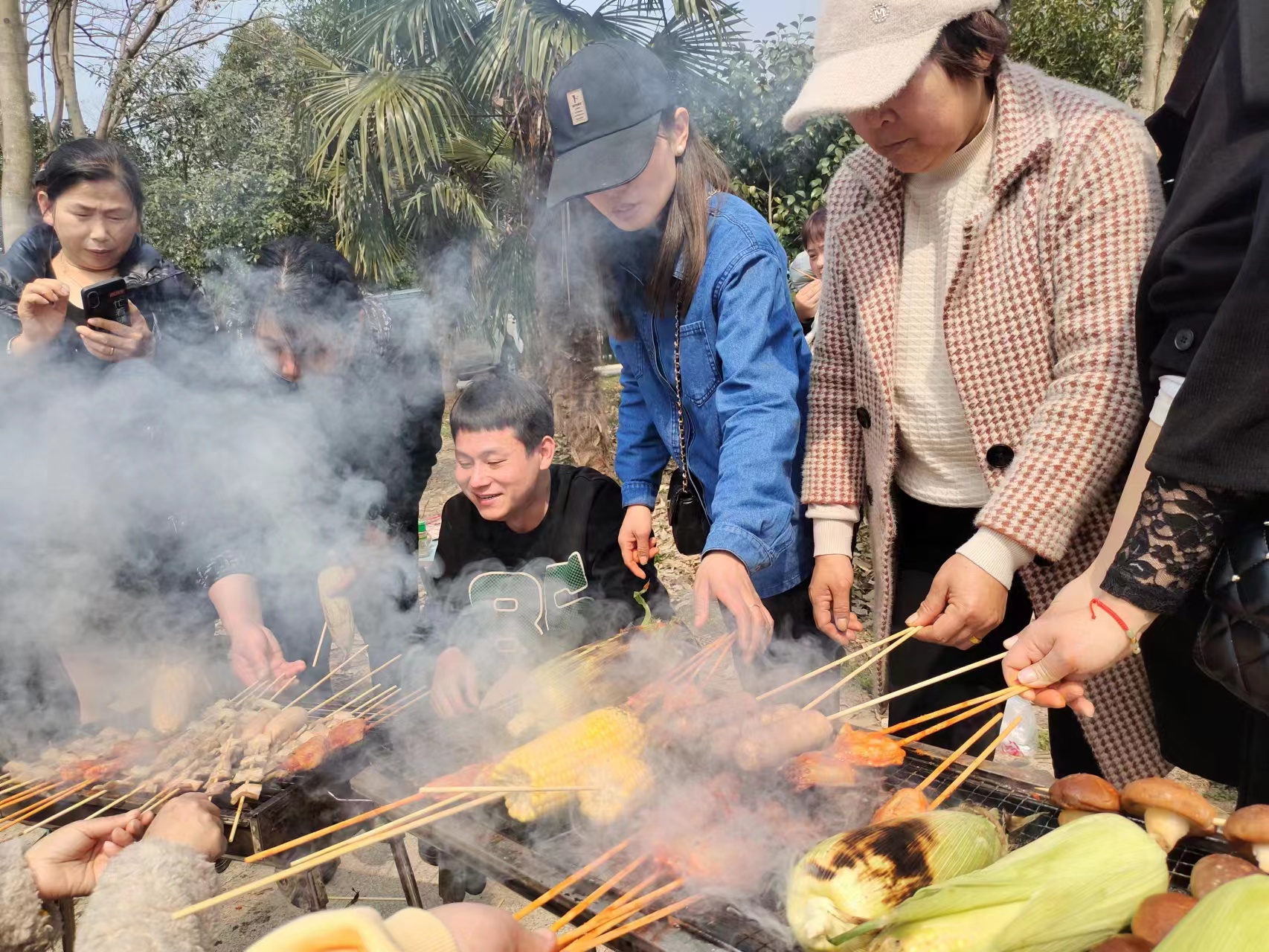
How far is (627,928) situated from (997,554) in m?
1.27

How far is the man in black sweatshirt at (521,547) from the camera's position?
12.1 feet

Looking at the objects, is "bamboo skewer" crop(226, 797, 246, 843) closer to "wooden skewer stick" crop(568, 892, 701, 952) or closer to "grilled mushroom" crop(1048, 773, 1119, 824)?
"wooden skewer stick" crop(568, 892, 701, 952)

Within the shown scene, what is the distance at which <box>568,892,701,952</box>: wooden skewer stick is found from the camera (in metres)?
1.68

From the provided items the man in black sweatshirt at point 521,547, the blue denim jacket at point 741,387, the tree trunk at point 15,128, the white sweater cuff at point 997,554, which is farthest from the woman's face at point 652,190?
the tree trunk at point 15,128

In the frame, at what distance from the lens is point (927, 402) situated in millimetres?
2609

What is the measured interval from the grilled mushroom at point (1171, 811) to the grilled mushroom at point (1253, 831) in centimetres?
7

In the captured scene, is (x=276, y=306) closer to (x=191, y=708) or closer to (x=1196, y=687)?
(x=191, y=708)

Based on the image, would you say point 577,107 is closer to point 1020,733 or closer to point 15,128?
point 1020,733

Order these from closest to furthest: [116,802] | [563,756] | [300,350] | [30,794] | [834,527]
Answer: [563,756] → [116,802] → [30,794] → [834,527] → [300,350]

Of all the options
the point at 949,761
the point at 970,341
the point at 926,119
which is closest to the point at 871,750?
the point at 949,761

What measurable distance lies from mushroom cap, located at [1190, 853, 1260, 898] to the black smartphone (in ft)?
13.2

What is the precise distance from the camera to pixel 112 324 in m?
3.54

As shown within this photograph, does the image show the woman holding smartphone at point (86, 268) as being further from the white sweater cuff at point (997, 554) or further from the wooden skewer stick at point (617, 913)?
the white sweater cuff at point (997, 554)

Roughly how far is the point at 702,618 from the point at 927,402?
949 millimetres
